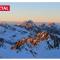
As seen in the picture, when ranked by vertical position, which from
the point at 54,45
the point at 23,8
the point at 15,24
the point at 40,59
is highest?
the point at 23,8

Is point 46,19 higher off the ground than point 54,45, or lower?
higher

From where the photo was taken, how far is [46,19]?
93 cm

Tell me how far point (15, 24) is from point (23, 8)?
15cm

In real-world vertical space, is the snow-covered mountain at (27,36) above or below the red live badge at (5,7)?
below

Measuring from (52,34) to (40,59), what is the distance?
0.23 metres

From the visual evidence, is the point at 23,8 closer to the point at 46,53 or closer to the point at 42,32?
the point at 42,32

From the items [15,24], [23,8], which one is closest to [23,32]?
[15,24]

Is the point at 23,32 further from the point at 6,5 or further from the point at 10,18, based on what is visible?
the point at 6,5

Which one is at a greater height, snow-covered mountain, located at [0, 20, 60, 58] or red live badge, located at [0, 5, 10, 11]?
red live badge, located at [0, 5, 10, 11]

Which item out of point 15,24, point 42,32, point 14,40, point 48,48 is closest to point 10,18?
point 15,24

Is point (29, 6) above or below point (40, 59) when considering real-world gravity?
above

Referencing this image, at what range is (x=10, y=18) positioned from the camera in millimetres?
930

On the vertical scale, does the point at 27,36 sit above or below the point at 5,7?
below

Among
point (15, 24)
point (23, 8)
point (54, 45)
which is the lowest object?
point (54, 45)
